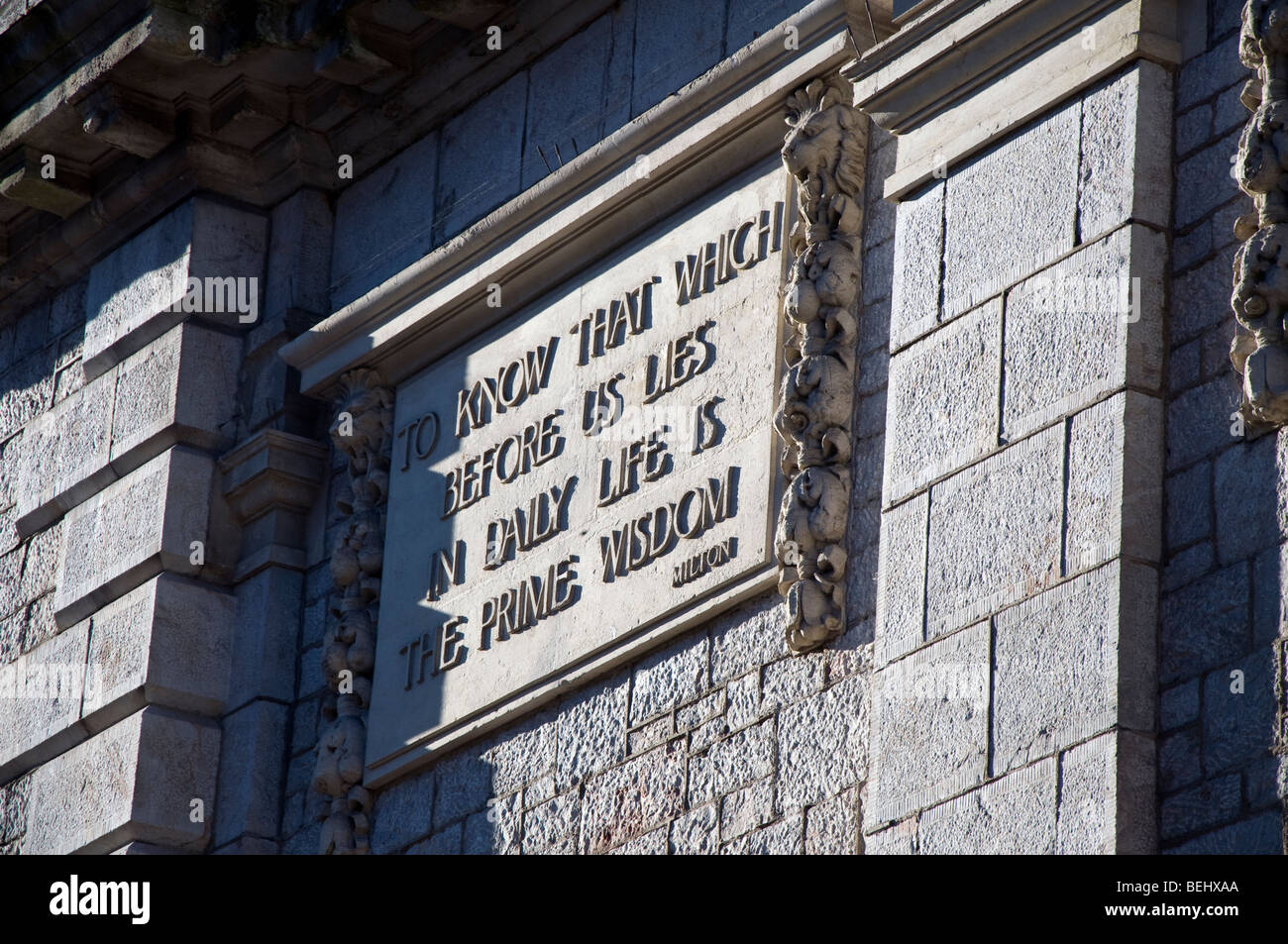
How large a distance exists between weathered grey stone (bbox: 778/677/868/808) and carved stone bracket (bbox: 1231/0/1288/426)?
1476mm

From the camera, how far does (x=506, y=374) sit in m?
8.33

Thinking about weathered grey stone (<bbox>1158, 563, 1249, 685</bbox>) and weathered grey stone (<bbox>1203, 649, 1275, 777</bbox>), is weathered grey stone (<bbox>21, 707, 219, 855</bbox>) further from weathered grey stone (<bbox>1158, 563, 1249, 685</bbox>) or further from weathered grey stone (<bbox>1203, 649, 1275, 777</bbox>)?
weathered grey stone (<bbox>1203, 649, 1275, 777</bbox>)

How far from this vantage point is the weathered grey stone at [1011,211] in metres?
A: 5.96

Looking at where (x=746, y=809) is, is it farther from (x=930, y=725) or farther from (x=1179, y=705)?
(x=1179, y=705)

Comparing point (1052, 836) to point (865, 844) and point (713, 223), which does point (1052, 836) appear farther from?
point (713, 223)

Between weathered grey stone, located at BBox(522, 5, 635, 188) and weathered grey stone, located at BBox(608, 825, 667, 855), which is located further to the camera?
weathered grey stone, located at BBox(522, 5, 635, 188)

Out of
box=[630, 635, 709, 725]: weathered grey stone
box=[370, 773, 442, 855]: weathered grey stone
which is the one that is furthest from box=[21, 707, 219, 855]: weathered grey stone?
box=[630, 635, 709, 725]: weathered grey stone

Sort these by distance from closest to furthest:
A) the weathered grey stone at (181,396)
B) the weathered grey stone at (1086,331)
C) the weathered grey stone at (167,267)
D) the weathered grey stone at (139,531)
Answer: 1. the weathered grey stone at (1086,331)
2. the weathered grey stone at (139,531)
3. the weathered grey stone at (181,396)
4. the weathered grey stone at (167,267)

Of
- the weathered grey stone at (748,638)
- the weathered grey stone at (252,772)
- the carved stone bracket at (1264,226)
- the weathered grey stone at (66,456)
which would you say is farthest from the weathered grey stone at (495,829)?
the carved stone bracket at (1264,226)

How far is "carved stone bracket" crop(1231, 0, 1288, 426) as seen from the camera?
5438 millimetres

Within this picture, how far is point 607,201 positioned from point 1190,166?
2471mm

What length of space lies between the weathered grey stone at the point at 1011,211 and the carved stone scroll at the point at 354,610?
9.93 ft

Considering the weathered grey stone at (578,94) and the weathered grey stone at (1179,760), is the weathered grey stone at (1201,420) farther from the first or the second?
the weathered grey stone at (578,94)

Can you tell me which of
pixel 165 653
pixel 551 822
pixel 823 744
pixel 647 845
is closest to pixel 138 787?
pixel 165 653
